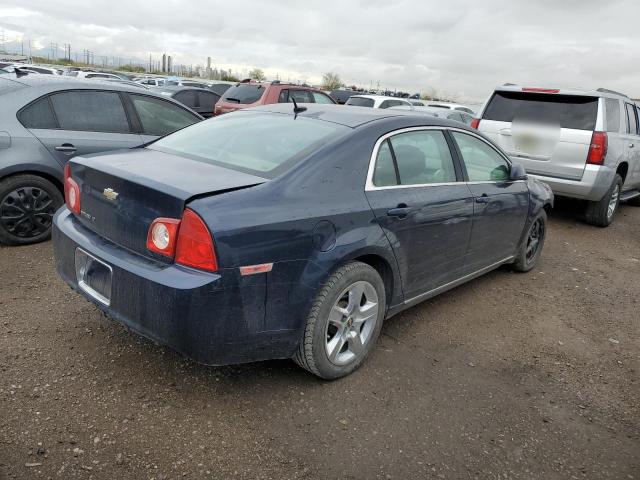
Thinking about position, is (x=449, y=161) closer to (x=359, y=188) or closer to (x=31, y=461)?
(x=359, y=188)

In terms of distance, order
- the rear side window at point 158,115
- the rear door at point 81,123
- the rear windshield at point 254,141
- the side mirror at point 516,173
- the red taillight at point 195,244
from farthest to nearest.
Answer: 1. the rear side window at point 158,115
2. the rear door at point 81,123
3. the side mirror at point 516,173
4. the rear windshield at point 254,141
5. the red taillight at point 195,244

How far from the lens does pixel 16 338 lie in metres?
3.22

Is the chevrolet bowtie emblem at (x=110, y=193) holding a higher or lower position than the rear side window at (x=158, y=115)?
lower

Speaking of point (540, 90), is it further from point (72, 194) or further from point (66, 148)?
point (72, 194)

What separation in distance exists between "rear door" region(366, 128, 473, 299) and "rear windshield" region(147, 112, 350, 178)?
0.40m

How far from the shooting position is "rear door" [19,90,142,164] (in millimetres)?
4796

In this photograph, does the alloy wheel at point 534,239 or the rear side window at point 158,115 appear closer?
the alloy wheel at point 534,239

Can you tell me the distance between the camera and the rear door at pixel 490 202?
3.97 metres

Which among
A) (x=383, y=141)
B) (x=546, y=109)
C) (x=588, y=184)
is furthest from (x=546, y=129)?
(x=383, y=141)

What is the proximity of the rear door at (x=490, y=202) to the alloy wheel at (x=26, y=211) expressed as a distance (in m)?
3.72

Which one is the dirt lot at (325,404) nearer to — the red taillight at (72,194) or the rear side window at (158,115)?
the red taillight at (72,194)

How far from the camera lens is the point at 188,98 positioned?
Answer: 42.7 ft

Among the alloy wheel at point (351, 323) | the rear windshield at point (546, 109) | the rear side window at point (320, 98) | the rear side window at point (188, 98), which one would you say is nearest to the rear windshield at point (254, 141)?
the alloy wheel at point (351, 323)

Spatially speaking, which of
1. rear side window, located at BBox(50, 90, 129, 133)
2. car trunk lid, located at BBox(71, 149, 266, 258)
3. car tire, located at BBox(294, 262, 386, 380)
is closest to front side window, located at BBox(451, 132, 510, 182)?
car tire, located at BBox(294, 262, 386, 380)
